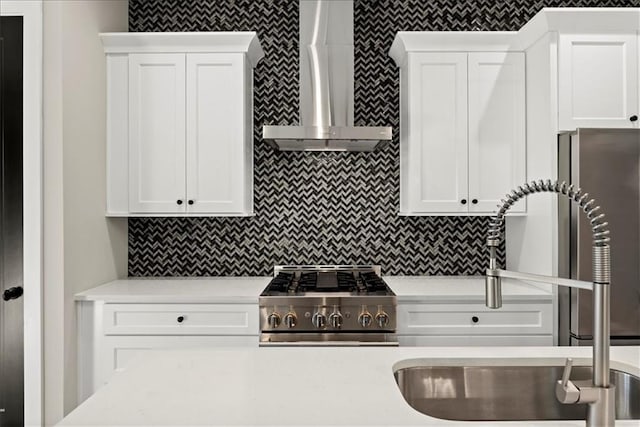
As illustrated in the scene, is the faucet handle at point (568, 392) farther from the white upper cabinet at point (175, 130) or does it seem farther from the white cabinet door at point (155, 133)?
the white cabinet door at point (155, 133)

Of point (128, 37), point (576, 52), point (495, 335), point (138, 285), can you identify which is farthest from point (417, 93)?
point (138, 285)

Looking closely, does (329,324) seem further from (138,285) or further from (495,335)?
(138,285)

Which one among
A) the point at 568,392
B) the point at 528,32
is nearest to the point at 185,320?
the point at 568,392

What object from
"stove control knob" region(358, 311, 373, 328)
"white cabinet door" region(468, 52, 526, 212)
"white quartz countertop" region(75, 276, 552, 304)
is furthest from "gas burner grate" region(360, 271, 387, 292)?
"white cabinet door" region(468, 52, 526, 212)

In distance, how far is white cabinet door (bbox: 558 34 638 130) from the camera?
275 cm

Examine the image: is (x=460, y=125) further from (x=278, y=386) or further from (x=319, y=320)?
(x=278, y=386)

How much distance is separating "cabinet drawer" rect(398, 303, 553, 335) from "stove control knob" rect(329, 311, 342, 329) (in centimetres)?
33

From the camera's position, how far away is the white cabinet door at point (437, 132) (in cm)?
307

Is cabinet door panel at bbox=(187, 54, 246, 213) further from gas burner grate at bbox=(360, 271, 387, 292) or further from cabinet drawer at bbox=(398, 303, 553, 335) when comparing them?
cabinet drawer at bbox=(398, 303, 553, 335)

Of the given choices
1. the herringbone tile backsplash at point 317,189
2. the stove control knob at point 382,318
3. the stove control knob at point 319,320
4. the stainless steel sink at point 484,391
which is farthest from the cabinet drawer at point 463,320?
the stainless steel sink at point 484,391

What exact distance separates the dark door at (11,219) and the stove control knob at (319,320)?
4.63 feet

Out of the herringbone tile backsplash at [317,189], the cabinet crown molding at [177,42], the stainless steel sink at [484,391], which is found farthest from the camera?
the herringbone tile backsplash at [317,189]

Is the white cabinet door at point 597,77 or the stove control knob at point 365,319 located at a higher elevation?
the white cabinet door at point 597,77

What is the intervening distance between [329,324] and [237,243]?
1084mm
